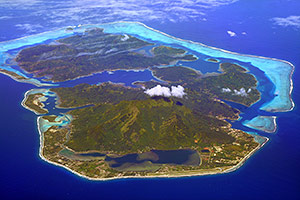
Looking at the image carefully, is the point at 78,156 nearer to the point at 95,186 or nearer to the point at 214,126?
the point at 95,186

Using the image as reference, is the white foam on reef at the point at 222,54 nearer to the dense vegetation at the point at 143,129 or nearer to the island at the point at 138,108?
the island at the point at 138,108

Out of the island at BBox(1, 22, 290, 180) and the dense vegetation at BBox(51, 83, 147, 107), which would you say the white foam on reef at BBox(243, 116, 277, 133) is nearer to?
the island at BBox(1, 22, 290, 180)

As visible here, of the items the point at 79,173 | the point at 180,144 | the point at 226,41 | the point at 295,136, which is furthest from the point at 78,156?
the point at 226,41

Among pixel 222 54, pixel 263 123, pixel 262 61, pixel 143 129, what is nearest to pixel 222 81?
pixel 263 123

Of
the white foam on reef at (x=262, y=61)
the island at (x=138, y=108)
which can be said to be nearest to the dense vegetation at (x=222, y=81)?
the island at (x=138, y=108)

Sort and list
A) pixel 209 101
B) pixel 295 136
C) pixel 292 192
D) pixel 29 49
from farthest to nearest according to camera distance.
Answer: pixel 29 49 → pixel 209 101 → pixel 295 136 → pixel 292 192
